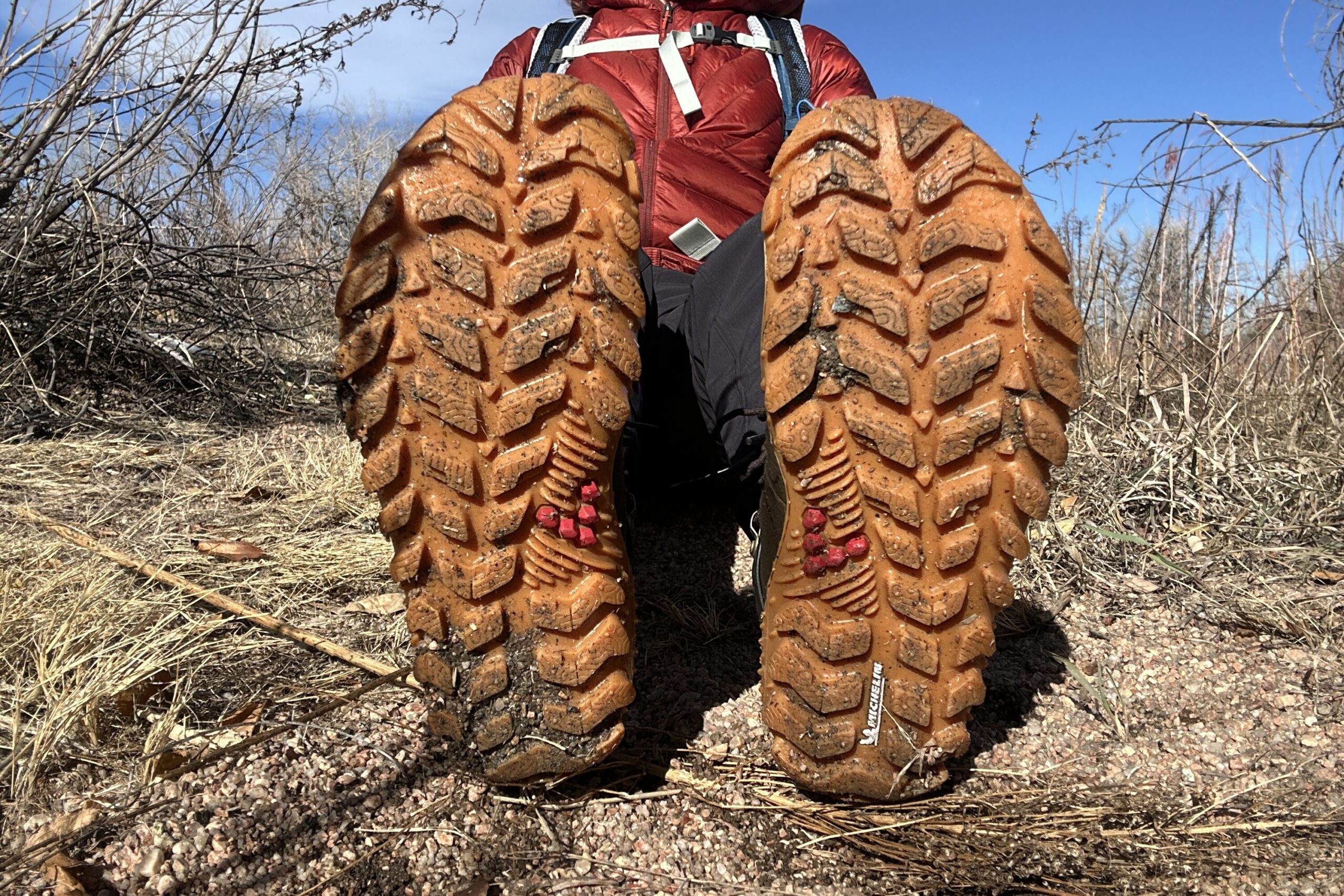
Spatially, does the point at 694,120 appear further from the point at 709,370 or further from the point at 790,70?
the point at 709,370

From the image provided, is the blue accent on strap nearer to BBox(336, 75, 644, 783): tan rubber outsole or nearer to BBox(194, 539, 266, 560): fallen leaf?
BBox(336, 75, 644, 783): tan rubber outsole

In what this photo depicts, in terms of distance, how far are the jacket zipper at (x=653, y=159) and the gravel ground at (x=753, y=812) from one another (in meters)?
0.84

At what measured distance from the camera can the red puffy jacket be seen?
186 cm

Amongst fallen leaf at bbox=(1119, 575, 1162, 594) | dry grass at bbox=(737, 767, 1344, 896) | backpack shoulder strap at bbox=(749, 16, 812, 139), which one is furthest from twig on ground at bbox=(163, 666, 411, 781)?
fallen leaf at bbox=(1119, 575, 1162, 594)

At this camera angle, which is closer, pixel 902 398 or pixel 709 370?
pixel 902 398

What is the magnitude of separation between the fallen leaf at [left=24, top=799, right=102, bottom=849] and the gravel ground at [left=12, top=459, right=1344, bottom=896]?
1.0 inches

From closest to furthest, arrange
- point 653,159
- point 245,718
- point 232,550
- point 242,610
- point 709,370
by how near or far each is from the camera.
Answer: point 245,718 → point 709,370 → point 242,610 → point 653,159 → point 232,550

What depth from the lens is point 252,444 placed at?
3061 millimetres

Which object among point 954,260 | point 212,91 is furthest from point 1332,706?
point 212,91

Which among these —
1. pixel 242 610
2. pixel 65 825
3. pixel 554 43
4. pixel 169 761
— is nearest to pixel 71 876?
pixel 65 825

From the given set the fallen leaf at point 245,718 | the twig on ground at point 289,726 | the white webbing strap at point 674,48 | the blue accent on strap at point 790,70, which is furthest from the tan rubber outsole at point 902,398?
the blue accent on strap at point 790,70

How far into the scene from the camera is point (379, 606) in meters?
1.81

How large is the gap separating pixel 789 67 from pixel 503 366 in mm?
1289

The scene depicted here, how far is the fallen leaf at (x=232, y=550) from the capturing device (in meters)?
1.99
